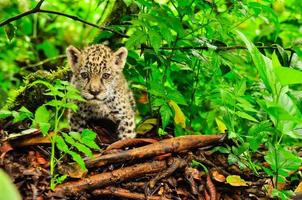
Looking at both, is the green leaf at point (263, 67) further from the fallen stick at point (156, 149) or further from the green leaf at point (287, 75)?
the fallen stick at point (156, 149)

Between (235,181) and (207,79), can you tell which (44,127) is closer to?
(235,181)

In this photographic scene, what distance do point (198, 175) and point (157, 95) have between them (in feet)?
2.39

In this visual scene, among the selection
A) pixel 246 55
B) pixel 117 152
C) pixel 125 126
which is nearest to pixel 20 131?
pixel 117 152

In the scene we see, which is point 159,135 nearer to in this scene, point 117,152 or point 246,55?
point 117,152

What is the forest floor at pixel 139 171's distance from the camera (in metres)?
3.69

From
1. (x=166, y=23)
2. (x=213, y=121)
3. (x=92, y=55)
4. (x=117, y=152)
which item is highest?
(x=166, y=23)

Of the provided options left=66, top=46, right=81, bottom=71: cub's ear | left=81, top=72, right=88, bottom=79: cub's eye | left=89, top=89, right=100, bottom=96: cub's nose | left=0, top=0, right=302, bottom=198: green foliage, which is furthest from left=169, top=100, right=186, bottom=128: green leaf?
left=66, top=46, right=81, bottom=71: cub's ear

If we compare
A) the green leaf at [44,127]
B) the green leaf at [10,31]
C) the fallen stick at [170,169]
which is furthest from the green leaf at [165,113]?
the green leaf at [10,31]

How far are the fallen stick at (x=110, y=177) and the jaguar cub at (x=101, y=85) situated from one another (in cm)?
77

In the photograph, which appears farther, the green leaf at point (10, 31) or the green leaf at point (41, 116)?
the green leaf at point (10, 31)

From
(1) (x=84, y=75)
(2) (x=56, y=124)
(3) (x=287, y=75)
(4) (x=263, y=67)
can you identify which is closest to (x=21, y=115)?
(2) (x=56, y=124)

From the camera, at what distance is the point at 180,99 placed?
174 inches

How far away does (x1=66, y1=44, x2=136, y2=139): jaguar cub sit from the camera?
189 inches

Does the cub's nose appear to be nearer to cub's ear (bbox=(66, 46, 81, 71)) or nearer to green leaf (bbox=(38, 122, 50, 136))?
cub's ear (bbox=(66, 46, 81, 71))
